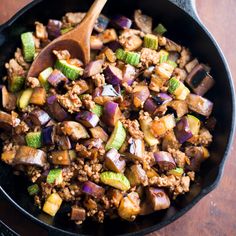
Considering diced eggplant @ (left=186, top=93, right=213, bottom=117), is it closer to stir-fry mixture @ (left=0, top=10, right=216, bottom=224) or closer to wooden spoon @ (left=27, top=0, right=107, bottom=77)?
stir-fry mixture @ (left=0, top=10, right=216, bottom=224)

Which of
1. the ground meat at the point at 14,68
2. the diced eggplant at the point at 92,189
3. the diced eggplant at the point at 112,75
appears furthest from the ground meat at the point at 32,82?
the diced eggplant at the point at 92,189

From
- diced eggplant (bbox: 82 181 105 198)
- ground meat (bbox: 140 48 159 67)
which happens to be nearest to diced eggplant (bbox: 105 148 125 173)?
diced eggplant (bbox: 82 181 105 198)

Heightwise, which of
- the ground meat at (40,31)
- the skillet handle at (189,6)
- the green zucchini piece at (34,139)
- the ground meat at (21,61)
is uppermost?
the skillet handle at (189,6)

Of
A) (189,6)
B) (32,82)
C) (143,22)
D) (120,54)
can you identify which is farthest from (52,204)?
(189,6)

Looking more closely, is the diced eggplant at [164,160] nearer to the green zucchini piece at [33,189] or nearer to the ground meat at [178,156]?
the ground meat at [178,156]

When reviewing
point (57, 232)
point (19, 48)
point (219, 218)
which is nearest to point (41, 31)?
point (19, 48)

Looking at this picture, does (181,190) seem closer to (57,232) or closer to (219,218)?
(219,218)
